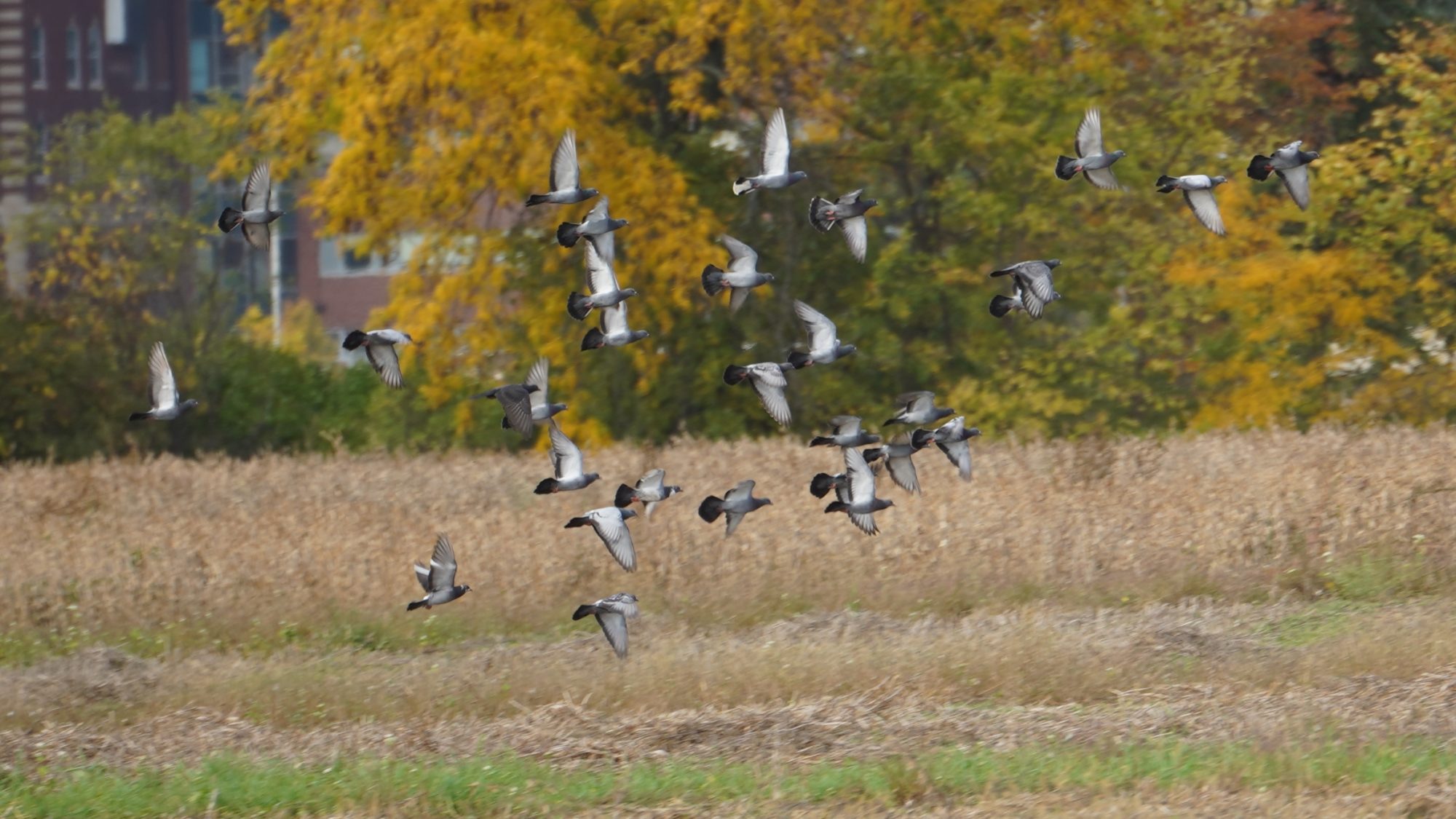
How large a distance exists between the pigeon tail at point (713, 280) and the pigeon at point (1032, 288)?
1.67m

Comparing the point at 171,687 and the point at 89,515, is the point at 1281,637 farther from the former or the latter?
the point at 89,515

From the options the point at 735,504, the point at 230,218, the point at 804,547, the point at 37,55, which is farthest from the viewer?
the point at 37,55

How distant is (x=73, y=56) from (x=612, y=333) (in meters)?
81.2

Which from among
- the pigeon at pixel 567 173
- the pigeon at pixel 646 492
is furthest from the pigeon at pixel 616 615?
the pigeon at pixel 567 173

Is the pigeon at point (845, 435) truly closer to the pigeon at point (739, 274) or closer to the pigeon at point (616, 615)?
the pigeon at point (739, 274)

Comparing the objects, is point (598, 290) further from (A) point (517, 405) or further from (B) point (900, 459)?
(B) point (900, 459)

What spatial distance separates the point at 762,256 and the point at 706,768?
21.0 meters

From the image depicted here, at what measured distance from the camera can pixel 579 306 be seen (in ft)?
40.9

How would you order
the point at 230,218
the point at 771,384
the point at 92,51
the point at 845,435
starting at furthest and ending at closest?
the point at 92,51, the point at 845,435, the point at 771,384, the point at 230,218

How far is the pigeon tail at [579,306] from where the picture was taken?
12322 mm

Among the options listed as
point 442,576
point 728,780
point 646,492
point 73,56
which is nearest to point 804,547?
point 442,576

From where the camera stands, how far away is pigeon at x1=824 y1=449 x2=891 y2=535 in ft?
43.6

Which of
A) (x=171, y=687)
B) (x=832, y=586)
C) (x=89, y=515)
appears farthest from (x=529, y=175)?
(x=171, y=687)

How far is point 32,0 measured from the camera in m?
87.8
